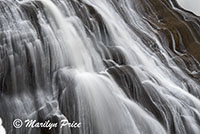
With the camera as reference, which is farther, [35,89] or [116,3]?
[116,3]

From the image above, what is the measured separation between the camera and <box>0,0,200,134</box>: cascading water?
23.8 feet

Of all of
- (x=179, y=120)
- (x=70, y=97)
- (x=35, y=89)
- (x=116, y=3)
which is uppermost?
(x=116, y=3)

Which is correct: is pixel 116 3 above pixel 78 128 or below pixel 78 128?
above

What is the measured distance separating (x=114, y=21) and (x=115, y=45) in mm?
1261

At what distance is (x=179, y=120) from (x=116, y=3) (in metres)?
5.73

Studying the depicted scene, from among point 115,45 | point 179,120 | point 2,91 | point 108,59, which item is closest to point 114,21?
point 115,45

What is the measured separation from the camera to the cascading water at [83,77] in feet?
23.8

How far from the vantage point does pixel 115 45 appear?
10.0m

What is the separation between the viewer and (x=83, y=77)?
8.00 metres

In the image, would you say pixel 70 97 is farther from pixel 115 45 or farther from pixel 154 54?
pixel 154 54

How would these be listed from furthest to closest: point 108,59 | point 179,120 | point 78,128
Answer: point 108,59, point 179,120, point 78,128

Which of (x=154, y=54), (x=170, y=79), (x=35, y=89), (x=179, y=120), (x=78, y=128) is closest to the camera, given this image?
(x=78, y=128)

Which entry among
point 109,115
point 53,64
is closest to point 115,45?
point 53,64

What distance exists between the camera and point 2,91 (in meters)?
7.26
